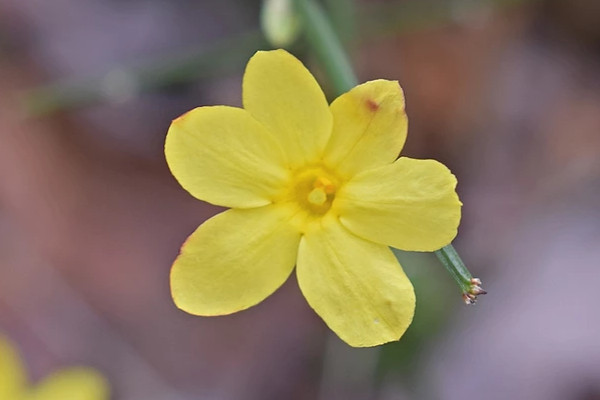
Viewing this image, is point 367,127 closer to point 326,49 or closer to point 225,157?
point 225,157

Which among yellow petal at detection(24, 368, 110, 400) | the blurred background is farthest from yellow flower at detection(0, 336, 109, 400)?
the blurred background

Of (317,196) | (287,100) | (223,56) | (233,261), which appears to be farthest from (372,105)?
(223,56)

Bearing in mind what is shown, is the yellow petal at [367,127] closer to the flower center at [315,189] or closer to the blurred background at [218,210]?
the flower center at [315,189]

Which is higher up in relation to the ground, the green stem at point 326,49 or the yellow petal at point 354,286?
the green stem at point 326,49

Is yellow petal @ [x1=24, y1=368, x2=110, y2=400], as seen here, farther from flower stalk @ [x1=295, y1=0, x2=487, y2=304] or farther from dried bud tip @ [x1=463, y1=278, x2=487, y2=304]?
dried bud tip @ [x1=463, y1=278, x2=487, y2=304]

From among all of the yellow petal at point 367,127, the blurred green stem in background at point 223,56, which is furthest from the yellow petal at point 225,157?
the blurred green stem in background at point 223,56

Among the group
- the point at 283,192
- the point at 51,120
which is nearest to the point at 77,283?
the point at 51,120

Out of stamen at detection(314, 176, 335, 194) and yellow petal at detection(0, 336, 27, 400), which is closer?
stamen at detection(314, 176, 335, 194)
